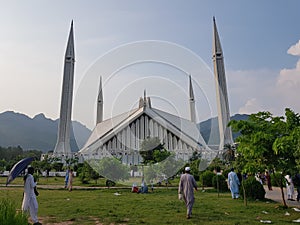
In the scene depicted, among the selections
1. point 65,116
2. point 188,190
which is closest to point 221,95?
point 65,116

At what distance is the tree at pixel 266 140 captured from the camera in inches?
305

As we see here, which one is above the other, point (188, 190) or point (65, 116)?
point (65, 116)

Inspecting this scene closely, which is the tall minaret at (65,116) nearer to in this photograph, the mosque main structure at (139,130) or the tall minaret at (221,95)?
the mosque main structure at (139,130)

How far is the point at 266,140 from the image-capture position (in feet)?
25.5

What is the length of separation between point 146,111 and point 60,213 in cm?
3879

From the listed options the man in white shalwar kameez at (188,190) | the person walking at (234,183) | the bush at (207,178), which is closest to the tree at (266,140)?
the man in white shalwar kameez at (188,190)

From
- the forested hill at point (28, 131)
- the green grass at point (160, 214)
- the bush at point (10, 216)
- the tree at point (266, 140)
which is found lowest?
the green grass at point (160, 214)

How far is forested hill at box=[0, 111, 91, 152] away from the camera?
328 feet

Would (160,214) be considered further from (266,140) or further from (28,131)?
(28,131)

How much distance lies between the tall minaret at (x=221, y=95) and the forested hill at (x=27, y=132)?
70209mm

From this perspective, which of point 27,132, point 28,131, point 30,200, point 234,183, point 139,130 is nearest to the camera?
point 30,200

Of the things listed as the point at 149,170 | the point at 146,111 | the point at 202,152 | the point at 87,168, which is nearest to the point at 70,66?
the point at 146,111

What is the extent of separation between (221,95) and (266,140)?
37050 millimetres

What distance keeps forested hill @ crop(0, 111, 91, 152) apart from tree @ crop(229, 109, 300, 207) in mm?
95072
